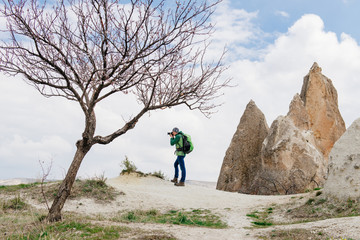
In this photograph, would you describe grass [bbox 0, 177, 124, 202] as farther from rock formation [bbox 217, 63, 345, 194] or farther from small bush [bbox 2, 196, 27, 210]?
rock formation [bbox 217, 63, 345, 194]

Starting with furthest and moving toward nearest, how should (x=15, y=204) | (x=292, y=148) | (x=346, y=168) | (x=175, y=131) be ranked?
(x=292, y=148), (x=175, y=131), (x=15, y=204), (x=346, y=168)

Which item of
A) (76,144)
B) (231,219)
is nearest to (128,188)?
(231,219)

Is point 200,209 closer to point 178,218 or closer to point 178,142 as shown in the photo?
point 178,218

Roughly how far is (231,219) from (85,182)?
6.98 metres

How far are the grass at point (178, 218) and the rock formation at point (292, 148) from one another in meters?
6.32

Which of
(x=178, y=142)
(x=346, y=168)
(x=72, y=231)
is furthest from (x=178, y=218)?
(x=346, y=168)

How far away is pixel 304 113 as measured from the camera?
848 inches

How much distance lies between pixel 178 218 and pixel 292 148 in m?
8.92

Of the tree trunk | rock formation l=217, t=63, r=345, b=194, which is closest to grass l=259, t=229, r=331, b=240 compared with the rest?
the tree trunk

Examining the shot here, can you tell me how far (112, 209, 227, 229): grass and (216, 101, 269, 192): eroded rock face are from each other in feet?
24.9

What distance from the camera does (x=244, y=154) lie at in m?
20.4

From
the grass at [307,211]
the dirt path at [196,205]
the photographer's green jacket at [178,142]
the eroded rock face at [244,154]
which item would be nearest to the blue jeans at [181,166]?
the photographer's green jacket at [178,142]

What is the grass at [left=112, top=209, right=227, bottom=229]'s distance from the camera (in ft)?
34.6

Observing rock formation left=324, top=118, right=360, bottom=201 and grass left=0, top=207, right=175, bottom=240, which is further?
rock formation left=324, top=118, right=360, bottom=201
